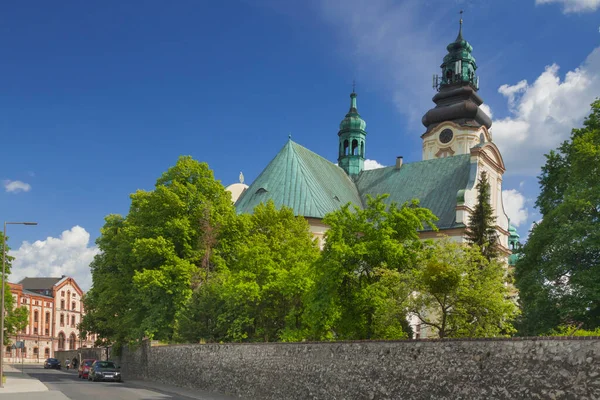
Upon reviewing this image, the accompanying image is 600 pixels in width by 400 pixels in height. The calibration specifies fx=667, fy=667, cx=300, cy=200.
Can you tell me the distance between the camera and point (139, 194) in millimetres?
41531

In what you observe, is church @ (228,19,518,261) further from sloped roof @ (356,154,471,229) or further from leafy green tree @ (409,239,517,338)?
leafy green tree @ (409,239,517,338)

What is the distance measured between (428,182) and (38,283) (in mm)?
80687

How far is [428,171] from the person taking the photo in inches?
2466

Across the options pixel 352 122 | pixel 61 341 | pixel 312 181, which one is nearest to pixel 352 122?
pixel 352 122

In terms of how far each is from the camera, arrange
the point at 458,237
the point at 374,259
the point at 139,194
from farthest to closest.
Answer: the point at 458,237, the point at 139,194, the point at 374,259

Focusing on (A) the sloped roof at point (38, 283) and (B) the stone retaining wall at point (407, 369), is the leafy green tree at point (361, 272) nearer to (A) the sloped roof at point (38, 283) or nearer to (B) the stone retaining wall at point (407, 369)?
(B) the stone retaining wall at point (407, 369)

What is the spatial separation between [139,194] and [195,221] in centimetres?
629

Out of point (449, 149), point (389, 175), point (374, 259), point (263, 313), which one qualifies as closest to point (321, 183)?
point (389, 175)

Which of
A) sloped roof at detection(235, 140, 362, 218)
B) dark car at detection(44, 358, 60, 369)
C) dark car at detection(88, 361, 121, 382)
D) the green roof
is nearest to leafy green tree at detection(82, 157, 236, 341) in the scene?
dark car at detection(88, 361, 121, 382)

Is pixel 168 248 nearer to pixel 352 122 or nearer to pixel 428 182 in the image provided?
pixel 428 182

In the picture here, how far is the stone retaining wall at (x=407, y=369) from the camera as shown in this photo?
11617mm

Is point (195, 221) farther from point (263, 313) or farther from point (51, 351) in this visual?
point (51, 351)

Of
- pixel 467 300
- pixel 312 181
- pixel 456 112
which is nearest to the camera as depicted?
pixel 467 300

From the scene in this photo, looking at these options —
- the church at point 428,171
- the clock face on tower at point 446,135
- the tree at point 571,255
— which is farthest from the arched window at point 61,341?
the tree at point 571,255
